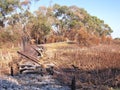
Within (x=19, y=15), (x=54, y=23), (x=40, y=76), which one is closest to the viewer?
(x=40, y=76)

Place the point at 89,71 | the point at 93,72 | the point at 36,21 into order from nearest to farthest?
1. the point at 93,72
2. the point at 89,71
3. the point at 36,21

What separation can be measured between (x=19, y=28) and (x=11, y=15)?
3499 millimetres

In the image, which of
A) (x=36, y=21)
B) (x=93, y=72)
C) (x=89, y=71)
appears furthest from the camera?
(x=36, y=21)

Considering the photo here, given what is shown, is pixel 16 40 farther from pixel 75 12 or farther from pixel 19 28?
pixel 75 12

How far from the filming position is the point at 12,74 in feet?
44.1

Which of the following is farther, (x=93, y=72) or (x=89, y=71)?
(x=89, y=71)

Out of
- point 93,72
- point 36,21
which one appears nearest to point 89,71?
point 93,72

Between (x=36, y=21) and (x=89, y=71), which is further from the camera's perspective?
(x=36, y=21)

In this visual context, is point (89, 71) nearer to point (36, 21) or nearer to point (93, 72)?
point (93, 72)

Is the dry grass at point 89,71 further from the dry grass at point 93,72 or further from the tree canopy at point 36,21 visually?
the tree canopy at point 36,21

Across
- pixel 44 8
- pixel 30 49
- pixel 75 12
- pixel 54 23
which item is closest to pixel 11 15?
pixel 44 8

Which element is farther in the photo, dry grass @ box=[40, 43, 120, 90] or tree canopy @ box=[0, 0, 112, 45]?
tree canopy @ box=[0, 0, 112, 45]

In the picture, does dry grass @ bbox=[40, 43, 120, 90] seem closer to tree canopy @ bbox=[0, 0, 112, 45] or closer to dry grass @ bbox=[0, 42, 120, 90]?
dry grass @ bbox=[0, 42, 120, 90]

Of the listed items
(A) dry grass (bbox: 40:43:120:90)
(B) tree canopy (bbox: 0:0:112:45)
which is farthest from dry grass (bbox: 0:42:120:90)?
(B) tree canopy (bbox: 0:0:112:45)
